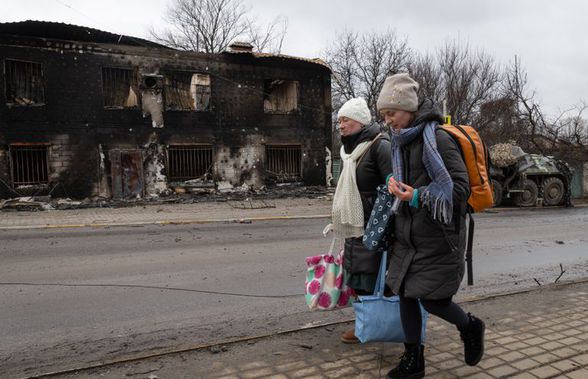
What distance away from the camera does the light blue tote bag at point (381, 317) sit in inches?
129

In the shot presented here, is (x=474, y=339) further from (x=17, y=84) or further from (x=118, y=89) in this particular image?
(x=17, y=84)

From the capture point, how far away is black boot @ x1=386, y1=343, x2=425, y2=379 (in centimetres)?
301

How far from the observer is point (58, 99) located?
58.1 ft

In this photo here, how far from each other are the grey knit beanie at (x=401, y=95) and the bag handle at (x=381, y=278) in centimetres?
103

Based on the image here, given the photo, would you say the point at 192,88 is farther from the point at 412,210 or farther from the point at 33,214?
the point at 412,210

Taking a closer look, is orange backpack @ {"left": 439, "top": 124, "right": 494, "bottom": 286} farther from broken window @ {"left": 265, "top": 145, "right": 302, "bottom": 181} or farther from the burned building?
broken window @ {"left": 265, "top": 145, "right": 302, "bottom": 181}

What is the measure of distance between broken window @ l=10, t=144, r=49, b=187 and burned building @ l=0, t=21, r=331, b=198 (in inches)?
1.5

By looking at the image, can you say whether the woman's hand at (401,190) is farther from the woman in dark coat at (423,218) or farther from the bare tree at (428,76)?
the bare tree at (428,76)

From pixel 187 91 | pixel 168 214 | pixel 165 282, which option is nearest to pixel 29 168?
pixel 168 214

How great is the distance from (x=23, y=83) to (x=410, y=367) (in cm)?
1863

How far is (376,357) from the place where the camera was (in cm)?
347

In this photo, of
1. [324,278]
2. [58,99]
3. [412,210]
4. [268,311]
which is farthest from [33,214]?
[412,210]

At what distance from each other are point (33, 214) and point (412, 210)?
15157mm

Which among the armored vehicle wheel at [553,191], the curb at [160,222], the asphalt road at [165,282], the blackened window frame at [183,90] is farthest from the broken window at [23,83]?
the armored vehicle wheel at [553,191]
